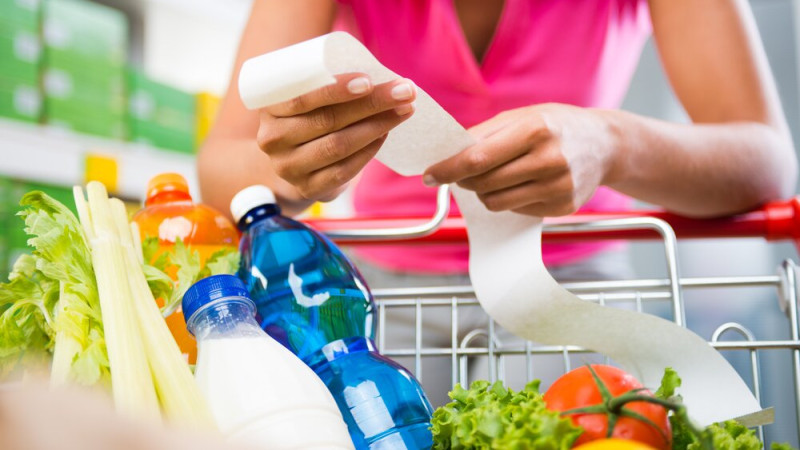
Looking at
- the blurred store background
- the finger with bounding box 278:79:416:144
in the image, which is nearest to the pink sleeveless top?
the finger with bounding box 278:79:416:144

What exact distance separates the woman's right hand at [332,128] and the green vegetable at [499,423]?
233 mm

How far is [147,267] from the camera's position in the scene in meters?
0.63

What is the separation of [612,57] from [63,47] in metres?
1.30

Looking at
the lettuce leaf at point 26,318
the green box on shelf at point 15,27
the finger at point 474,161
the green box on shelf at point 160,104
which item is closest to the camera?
the lettuce leaf at point 26,318

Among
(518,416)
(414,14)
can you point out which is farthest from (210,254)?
(414,14)

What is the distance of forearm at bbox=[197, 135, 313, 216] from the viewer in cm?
90

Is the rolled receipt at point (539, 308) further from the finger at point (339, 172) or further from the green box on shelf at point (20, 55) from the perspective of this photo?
the green box on shelf at point (20, 55)

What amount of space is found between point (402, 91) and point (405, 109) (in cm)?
3

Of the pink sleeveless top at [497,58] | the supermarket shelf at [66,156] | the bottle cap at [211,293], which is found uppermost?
the supermarket shelf at [66,156]

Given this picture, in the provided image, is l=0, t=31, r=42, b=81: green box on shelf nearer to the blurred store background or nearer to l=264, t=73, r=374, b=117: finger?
the blurred store background

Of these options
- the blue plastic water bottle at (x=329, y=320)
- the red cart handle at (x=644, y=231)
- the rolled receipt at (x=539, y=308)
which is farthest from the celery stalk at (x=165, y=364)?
the red cart handle at (x=644, y=231)

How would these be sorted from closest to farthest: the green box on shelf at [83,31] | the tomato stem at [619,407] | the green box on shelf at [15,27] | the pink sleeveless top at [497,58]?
the tomato stem at [619,407] → the pink sleeveless top at [497,58] → the green box on shelf at [15,27] → the green box on shelf at [83,31]

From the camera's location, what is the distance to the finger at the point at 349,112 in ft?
1.98

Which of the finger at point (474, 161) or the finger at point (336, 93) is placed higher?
the finger at point (336, 93)
